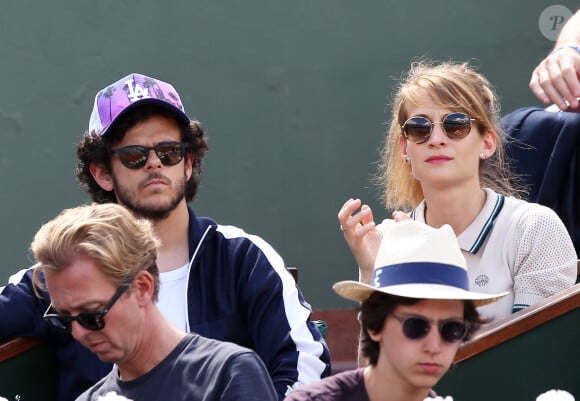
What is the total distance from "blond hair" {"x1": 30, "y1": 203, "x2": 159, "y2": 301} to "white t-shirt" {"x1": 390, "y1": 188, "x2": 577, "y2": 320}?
1.23m

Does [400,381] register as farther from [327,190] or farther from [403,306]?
[327,190]

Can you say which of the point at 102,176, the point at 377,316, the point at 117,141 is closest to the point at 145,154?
the point at 117,141

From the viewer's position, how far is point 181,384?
2.57m

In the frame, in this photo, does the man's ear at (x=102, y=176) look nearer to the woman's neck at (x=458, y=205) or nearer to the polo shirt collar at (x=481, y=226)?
the woman's neck at (x=458, y=205)

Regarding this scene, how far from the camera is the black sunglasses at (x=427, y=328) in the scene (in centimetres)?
255

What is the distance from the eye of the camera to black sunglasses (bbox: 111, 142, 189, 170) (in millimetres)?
3689

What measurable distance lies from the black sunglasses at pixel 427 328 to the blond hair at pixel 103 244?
0.60 m

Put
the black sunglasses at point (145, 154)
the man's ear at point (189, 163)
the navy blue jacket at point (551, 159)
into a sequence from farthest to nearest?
the navy blue jacket at point (551, 159) → the man's ear at point (189, 163) → the black sunglasses at point (145, 154)

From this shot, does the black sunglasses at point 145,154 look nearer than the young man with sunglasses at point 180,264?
No

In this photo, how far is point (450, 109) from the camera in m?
3.72

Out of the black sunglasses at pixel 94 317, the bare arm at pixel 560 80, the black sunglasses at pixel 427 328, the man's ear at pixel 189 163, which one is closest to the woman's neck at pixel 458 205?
the bare arm at pixel 560 80

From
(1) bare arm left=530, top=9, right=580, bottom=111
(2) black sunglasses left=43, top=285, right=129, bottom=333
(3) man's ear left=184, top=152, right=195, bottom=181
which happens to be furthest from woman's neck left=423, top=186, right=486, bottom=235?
(2) black sunglasses left=43, top=285, right=129, bottom=333

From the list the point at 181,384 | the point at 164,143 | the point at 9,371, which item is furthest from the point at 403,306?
the point at 9,371

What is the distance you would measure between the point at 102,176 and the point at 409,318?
1.64m
